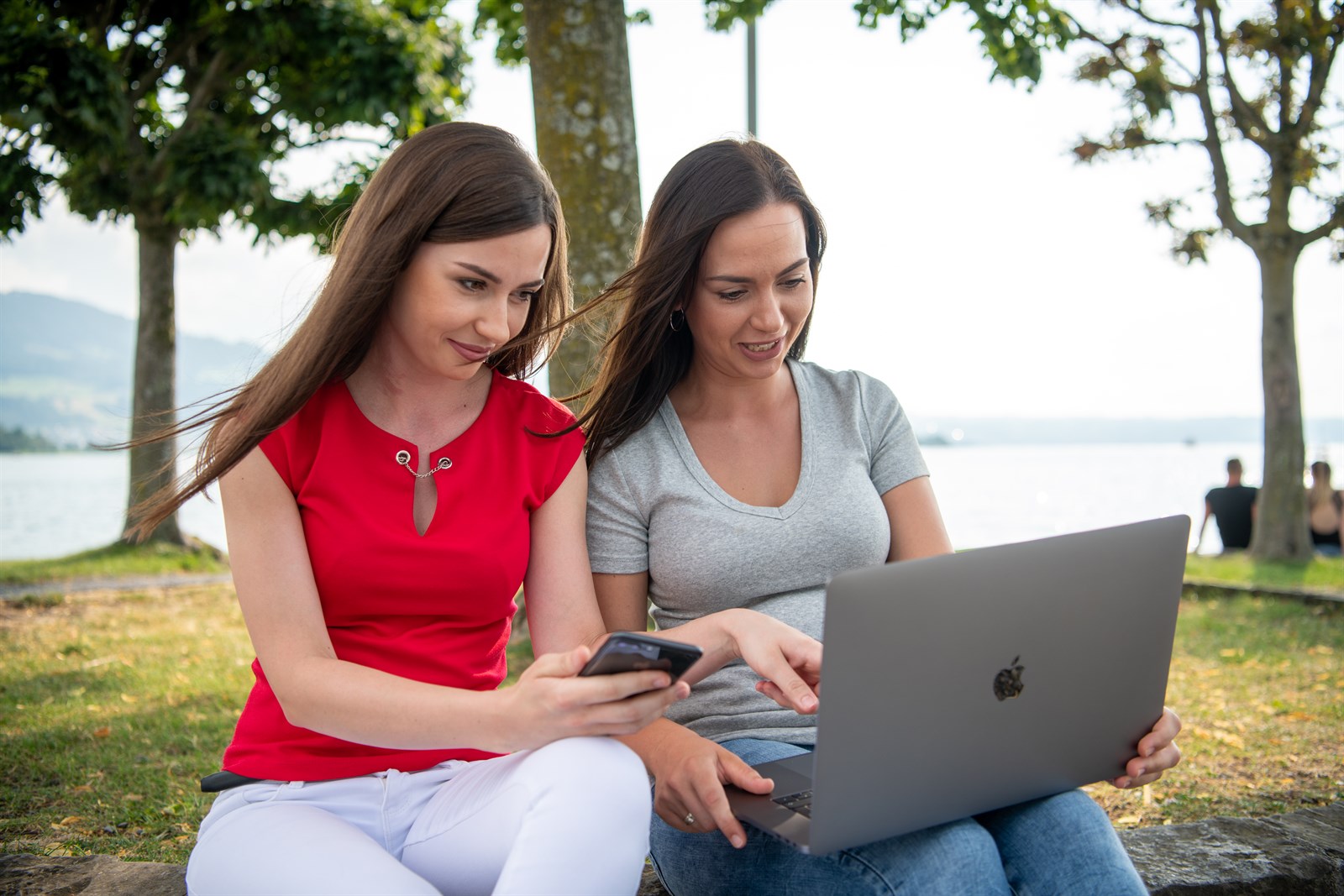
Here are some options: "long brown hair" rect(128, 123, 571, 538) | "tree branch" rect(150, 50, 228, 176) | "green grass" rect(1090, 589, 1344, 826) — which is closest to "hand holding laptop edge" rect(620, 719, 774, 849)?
"long brown hair" rect(128, 123, 571, 538)

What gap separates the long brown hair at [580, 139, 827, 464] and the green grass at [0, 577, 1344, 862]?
148cm

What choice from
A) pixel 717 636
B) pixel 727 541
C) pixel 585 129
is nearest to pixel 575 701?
pixel 717 636

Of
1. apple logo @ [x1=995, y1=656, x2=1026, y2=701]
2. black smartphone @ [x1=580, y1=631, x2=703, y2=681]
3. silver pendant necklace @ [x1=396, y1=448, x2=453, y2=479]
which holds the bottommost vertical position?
apple logo @ [x1=995, y1=656, x2=1026, y2=701]

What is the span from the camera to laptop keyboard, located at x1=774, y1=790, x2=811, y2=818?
156cm

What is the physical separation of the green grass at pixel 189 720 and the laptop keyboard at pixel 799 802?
1623mm

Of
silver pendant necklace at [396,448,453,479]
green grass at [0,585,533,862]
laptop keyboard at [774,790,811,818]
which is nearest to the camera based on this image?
laptop keyboard at [774,790,811,818]

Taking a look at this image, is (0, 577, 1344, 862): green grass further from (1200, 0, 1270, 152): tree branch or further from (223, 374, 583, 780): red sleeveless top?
(1200, 0, 1270, 152): tree branch

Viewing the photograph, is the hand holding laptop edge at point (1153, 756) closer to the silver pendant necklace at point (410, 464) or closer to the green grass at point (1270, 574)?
the silver pendant necklace at point (410, 464)

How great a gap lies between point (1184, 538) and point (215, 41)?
9610mm

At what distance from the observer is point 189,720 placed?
3.83 metres

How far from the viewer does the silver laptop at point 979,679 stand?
1332 millimetres

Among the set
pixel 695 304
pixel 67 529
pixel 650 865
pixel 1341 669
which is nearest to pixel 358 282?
pixel 695 304

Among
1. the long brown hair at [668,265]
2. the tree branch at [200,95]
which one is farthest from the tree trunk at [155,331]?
the long brown hair at [668,265]

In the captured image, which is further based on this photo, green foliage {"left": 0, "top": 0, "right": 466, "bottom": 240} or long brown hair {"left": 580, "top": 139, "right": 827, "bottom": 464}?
green foliage {"left": 0, "top": 0, "right": 466, "bottom": 240}
